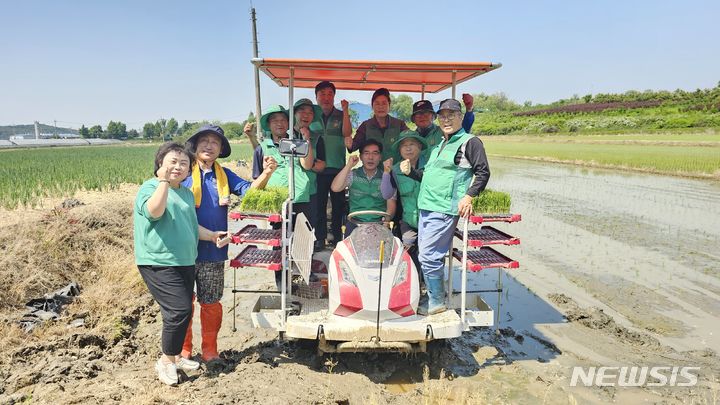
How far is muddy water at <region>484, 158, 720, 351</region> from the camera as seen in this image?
634 cm

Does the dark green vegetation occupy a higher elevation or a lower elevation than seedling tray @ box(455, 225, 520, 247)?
higher

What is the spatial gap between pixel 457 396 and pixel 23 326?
457cm

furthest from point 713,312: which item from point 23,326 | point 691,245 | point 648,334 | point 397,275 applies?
point 23,326

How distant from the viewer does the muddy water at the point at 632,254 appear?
6.34 m

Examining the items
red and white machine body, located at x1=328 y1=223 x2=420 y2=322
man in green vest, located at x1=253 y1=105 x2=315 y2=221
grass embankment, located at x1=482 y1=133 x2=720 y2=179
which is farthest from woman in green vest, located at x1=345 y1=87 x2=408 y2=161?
grass embankment, located at x1=482 y1=133 x2=720 y2=179

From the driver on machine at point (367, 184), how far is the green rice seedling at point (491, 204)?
0.98 meters

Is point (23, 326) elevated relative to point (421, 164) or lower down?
lower down

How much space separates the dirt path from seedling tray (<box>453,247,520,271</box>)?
0.98 metres

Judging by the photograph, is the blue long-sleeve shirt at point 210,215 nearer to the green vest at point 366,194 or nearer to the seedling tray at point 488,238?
the green vest at point 366,194

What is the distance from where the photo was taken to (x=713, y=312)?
634 cm

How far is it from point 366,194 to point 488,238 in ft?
4.77

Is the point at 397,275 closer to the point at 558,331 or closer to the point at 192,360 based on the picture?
the point at 192,360

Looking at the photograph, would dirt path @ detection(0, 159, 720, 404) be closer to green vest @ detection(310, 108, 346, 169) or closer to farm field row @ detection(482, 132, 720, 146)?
green vest @ detection(310, 108, 346, 169)

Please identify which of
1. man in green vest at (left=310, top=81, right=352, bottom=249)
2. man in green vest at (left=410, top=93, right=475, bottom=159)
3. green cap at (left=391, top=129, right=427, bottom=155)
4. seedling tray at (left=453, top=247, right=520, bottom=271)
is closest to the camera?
seedling tray at (left=453, top=247, right=520, bottom=271)
